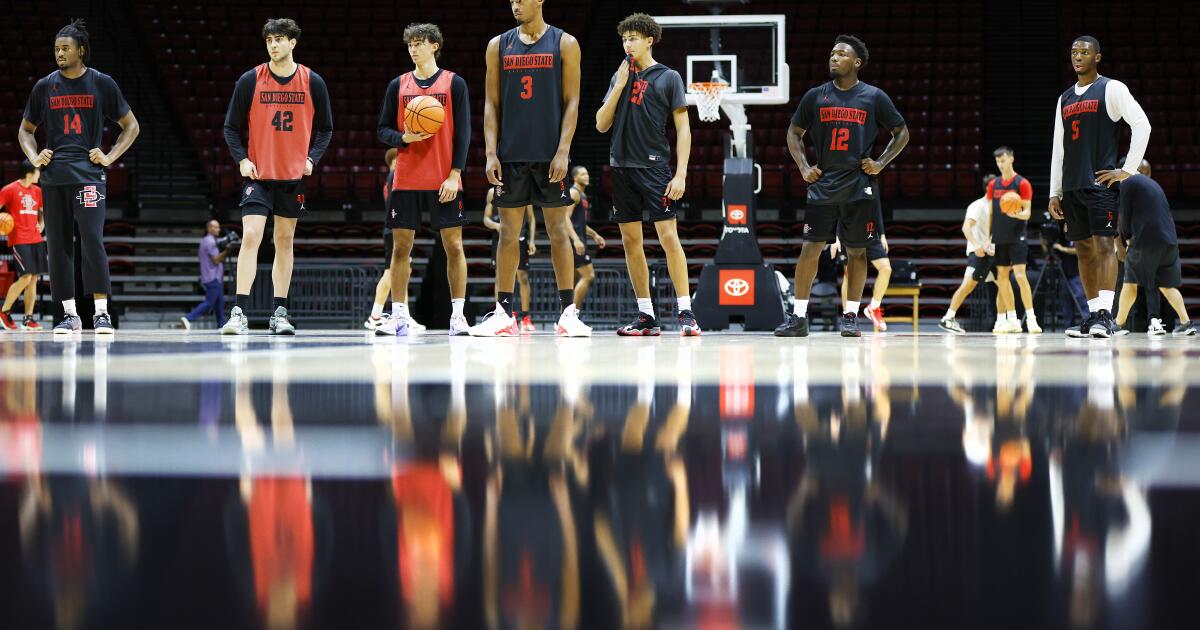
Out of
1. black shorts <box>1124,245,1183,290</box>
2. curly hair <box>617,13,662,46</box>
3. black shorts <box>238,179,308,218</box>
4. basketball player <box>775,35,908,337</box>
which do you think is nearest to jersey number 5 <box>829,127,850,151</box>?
basketball player <box>775,35,908,337</box>

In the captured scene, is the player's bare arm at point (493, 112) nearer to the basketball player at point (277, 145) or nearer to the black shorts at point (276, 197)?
the basketball player at point (277, 145)

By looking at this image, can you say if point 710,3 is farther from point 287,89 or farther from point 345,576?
point 345,576

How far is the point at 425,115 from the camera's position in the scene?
5840 mm

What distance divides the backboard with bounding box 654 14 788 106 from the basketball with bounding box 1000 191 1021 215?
2.08 metres

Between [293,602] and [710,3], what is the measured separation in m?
10.8

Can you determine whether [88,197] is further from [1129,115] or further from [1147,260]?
[1147,260]

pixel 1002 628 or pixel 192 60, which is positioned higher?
pixel 192 60

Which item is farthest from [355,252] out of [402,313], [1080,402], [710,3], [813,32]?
[1080,402]

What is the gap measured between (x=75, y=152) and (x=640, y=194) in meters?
3.03

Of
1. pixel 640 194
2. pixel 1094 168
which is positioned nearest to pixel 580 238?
pixel 640 194

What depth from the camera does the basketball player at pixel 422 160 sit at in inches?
233

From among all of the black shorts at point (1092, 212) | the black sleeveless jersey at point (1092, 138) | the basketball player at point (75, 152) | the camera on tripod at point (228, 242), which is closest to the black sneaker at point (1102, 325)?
the black shorts at point (1092, 212)

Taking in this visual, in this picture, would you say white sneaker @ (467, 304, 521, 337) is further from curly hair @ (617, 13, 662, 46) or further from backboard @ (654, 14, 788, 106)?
backboard @ (654, 14, 788, 106)

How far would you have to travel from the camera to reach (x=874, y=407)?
5.59ft
